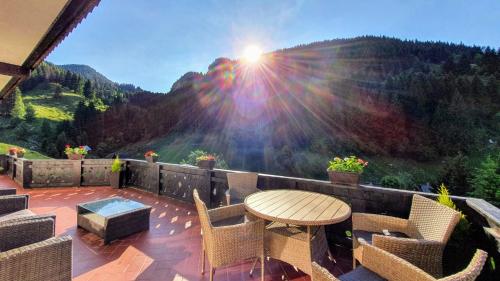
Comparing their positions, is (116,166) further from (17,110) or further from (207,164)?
(17,110)

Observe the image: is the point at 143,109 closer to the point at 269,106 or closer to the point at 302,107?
the point at 269,106

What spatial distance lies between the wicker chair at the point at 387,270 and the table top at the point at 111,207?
301 cm

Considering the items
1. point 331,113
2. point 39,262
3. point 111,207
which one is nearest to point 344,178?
point 39,262

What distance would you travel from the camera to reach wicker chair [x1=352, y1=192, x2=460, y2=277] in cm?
161

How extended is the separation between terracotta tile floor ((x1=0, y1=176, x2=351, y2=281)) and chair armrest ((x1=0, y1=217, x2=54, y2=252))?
0.64 meters

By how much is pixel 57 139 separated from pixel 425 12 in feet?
124

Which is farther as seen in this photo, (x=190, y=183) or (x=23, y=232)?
(x=190, y=183)

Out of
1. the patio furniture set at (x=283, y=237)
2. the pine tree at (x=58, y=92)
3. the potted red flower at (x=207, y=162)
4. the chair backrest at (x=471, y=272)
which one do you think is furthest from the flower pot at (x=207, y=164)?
the pine tree at (x=58, y=92)

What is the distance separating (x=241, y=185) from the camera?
357 cm

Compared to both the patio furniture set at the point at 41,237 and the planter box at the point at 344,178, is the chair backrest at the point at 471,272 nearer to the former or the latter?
the planter box at the point at 344,178

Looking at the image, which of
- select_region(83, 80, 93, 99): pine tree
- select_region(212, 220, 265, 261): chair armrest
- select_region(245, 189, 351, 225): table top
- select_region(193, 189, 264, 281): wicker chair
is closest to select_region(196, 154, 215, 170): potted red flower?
select_region(245, 189, 351, 225): table top

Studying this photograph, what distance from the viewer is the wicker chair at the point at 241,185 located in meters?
3.54

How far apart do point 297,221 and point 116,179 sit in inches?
226

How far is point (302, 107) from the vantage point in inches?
1023
